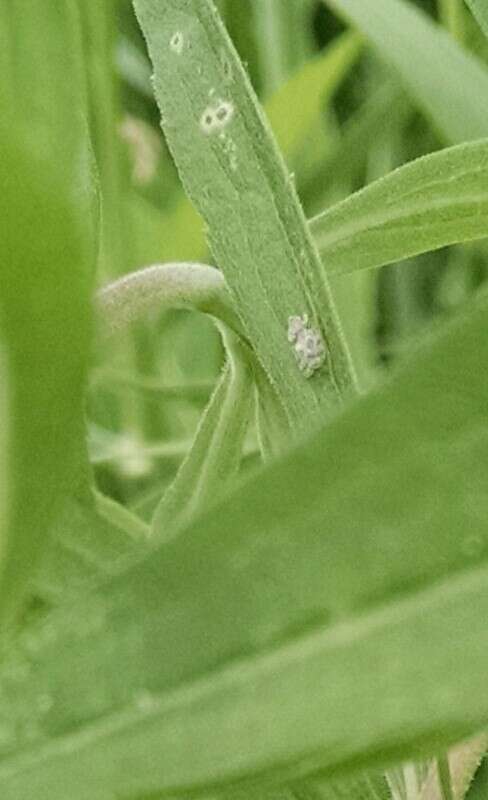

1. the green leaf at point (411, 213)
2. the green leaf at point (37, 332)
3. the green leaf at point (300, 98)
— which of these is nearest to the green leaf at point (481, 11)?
the green leaf at point (411, 213)

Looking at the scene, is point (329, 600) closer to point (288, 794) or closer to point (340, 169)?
point (288, 794)

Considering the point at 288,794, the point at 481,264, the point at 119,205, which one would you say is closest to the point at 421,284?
the point at 481,264

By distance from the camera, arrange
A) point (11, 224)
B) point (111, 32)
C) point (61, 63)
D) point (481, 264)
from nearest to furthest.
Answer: point (11, 224) → point (61, 63) → point (111, 32) → point (481, 264)

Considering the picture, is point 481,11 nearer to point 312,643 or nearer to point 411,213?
point 411,213

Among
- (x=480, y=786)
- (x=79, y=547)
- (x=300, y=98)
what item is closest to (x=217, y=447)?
(x=79, y=547)

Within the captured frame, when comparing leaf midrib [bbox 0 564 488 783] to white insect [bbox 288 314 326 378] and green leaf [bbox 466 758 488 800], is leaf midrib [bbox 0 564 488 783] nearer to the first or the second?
white insect [bbox 288 314 326 378]

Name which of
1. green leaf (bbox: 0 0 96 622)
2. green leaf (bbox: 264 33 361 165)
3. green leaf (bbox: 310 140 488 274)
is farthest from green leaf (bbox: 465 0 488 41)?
green leaf (bbox: 264 33 361 165)
